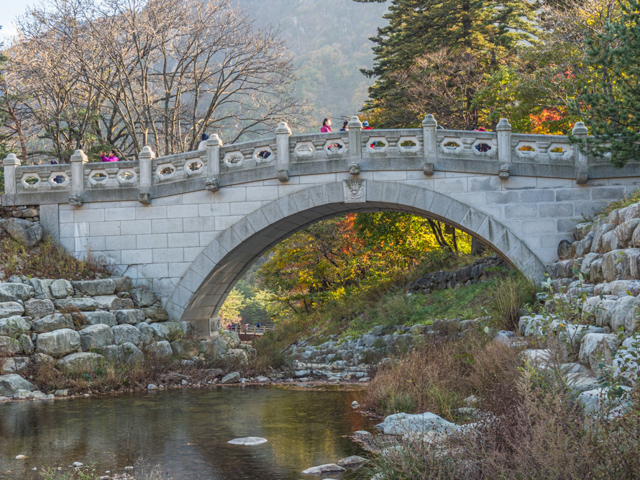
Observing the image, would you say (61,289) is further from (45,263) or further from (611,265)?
(611,265)

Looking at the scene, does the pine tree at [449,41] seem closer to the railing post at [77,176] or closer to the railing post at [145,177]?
the railing post at [145,177]

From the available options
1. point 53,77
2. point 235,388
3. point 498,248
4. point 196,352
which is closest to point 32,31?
point 53,77

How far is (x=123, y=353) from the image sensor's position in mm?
13352

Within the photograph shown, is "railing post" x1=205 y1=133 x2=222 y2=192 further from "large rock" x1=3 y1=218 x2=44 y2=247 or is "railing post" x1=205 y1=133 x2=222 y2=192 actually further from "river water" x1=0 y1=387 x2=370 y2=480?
"river water" x1=0 y1=387 x2=370 y2=480

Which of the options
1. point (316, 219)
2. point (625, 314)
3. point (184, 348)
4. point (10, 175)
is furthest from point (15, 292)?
point (625, 314)

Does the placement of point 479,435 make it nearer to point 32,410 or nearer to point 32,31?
point 32,410

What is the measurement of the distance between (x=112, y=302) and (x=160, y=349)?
4.55ft

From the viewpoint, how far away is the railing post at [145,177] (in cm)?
1545

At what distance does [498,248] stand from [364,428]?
23.5 ft

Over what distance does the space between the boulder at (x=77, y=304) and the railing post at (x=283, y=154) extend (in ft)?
15.3

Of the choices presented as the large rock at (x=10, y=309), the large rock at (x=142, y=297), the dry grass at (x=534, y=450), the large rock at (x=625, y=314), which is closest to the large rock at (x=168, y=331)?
the large rock at (x=142, y=297)

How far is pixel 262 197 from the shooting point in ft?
49.4

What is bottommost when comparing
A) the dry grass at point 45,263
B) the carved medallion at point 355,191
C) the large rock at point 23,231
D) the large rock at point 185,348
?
the large rock at point 185,348

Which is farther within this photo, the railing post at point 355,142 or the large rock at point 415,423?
the railing post at point 355,142
